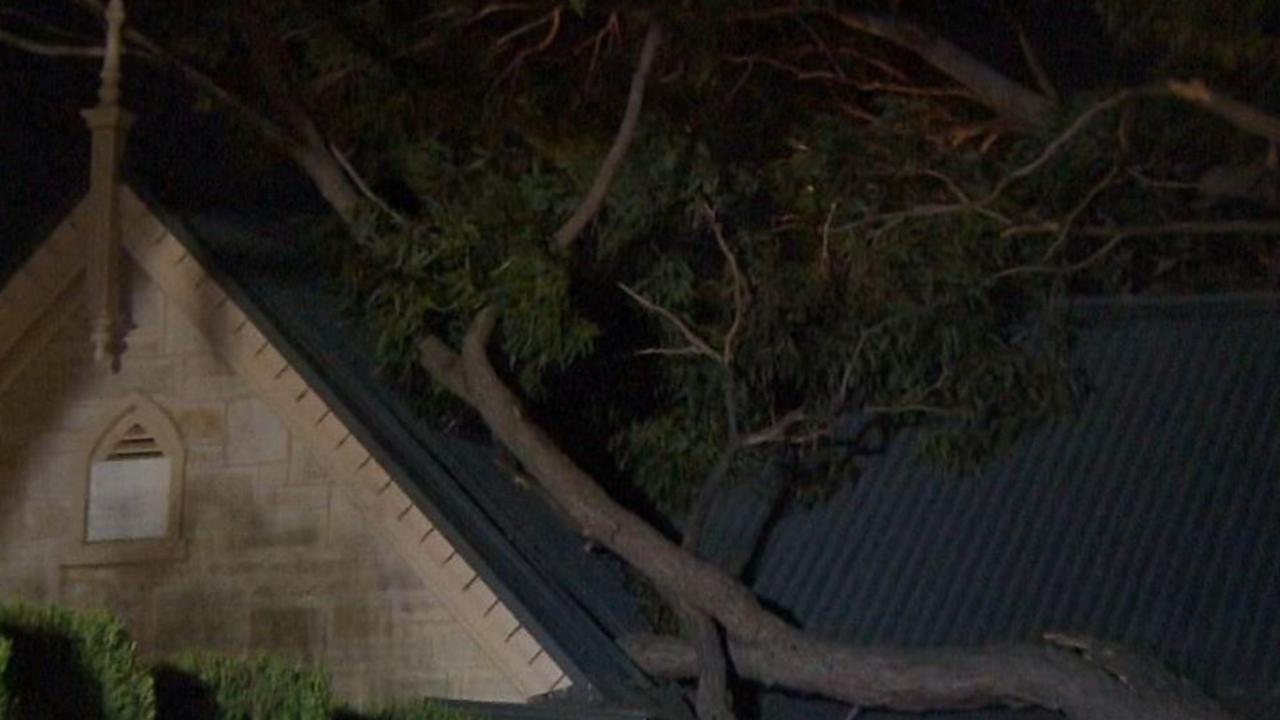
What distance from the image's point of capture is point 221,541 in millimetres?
16750

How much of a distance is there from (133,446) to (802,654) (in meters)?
4.94

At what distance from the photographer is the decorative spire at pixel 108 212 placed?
16719 millimetres

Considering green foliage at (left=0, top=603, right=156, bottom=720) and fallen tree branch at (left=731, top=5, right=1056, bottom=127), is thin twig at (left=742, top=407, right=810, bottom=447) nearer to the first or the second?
fallen tree branch at (left=731, top=5, right=1056, bottom=127)

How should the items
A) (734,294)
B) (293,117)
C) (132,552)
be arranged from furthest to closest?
(293,117) < (734,294) < (132,552)

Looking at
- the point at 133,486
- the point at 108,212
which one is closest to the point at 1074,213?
the point at 108,212

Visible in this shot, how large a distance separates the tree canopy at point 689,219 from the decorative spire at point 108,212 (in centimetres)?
105

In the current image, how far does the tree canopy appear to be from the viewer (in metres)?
17.3

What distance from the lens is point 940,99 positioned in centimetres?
2208

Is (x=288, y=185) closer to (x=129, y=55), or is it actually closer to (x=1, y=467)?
(x=129, y=55)

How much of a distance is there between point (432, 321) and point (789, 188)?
3.21 metres

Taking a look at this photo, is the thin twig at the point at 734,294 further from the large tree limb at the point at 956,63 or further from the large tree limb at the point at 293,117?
the large tree limb at the point at 956,63

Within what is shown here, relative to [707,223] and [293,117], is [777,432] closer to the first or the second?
[707,223]

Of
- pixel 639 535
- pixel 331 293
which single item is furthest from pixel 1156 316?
pixel 331 293

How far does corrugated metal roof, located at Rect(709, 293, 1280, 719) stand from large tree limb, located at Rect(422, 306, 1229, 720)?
60 centimetres
